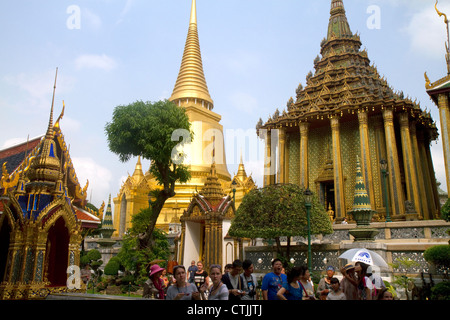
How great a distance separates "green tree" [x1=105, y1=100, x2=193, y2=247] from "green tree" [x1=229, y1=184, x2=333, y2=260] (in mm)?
5840

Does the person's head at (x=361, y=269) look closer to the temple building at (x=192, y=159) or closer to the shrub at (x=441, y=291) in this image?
the shrub at (x=441, y=291)

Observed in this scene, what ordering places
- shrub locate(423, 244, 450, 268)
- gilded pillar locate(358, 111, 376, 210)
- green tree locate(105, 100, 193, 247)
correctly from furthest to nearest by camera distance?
gilded pillar locate(358, 111, 376, 210)
green tree locate(105, 100, 193, 247)
shrub locate(423, 244, 450, 268)

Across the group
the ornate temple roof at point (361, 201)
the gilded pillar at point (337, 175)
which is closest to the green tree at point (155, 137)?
the ornate temple roof at point (361, 201)

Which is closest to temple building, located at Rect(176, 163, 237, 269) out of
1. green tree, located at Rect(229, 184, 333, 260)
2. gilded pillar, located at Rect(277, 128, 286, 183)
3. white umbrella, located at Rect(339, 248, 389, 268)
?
green tree, located at Rect(229, 184, 333, 260)

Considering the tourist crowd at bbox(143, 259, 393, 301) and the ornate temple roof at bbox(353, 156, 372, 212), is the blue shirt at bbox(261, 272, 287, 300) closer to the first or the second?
the tourist crowd at bbox(143, 259, 393, 301)

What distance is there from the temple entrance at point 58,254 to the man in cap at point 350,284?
755 centimetres

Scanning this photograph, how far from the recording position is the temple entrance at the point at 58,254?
988cm

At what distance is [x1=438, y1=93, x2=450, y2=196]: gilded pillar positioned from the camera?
762 inches

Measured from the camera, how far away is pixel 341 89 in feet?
91.3

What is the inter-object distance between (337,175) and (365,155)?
2.29 metres

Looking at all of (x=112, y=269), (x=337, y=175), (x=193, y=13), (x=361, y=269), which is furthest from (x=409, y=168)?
(x=193, y=13)

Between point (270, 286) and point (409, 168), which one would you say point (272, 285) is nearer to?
point (270, 286)
